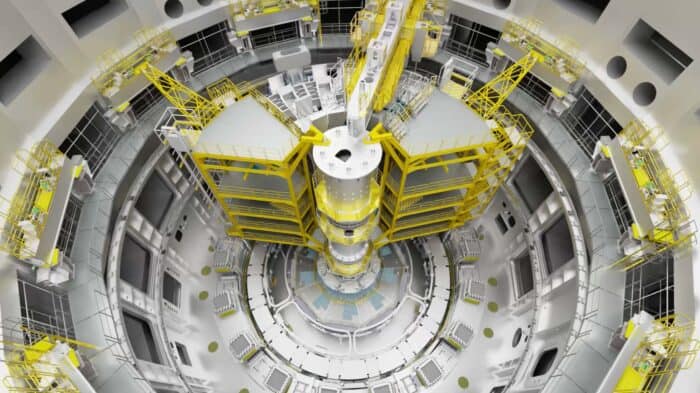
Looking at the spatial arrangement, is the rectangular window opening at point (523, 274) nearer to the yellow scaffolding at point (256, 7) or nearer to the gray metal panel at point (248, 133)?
the gray metal panel at point (248, 133)

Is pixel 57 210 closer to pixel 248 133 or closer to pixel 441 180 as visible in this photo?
pixel 248 133

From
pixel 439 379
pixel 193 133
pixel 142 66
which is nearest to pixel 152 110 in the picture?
pixel 142 66

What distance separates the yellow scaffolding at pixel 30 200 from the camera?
469 inches

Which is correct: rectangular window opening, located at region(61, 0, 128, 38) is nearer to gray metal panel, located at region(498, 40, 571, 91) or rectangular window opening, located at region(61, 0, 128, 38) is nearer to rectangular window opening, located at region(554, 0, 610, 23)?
gray metal panel, located at region(498, 40, 571, 91)

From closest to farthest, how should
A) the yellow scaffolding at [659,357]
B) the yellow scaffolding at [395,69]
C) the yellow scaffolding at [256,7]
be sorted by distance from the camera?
the yellow scaffolding at [659,357], the yellow scaffolding at [395,69], the yellow scaffolding at [256,7]

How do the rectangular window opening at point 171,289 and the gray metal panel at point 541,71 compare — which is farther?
the rectangular window opening at point 171,289

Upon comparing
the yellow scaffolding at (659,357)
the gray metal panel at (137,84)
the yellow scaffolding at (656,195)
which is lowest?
the yellow scaffolding at (659,357)

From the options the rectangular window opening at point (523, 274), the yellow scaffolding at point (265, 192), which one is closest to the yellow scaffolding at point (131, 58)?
the yellow scaffolding at point (265, 192)

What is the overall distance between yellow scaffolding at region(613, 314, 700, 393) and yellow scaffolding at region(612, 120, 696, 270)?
2316 millimetres

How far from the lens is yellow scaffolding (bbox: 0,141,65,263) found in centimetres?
1191

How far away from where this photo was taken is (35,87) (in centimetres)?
1380

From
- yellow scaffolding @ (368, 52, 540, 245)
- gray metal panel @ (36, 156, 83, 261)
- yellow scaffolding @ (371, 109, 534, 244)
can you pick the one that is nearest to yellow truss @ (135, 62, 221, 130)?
gray metal panel @ (36, 156, 83, 261)

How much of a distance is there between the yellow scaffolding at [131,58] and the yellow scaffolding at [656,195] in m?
18.2

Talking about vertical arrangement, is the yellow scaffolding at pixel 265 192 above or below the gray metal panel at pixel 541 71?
below
